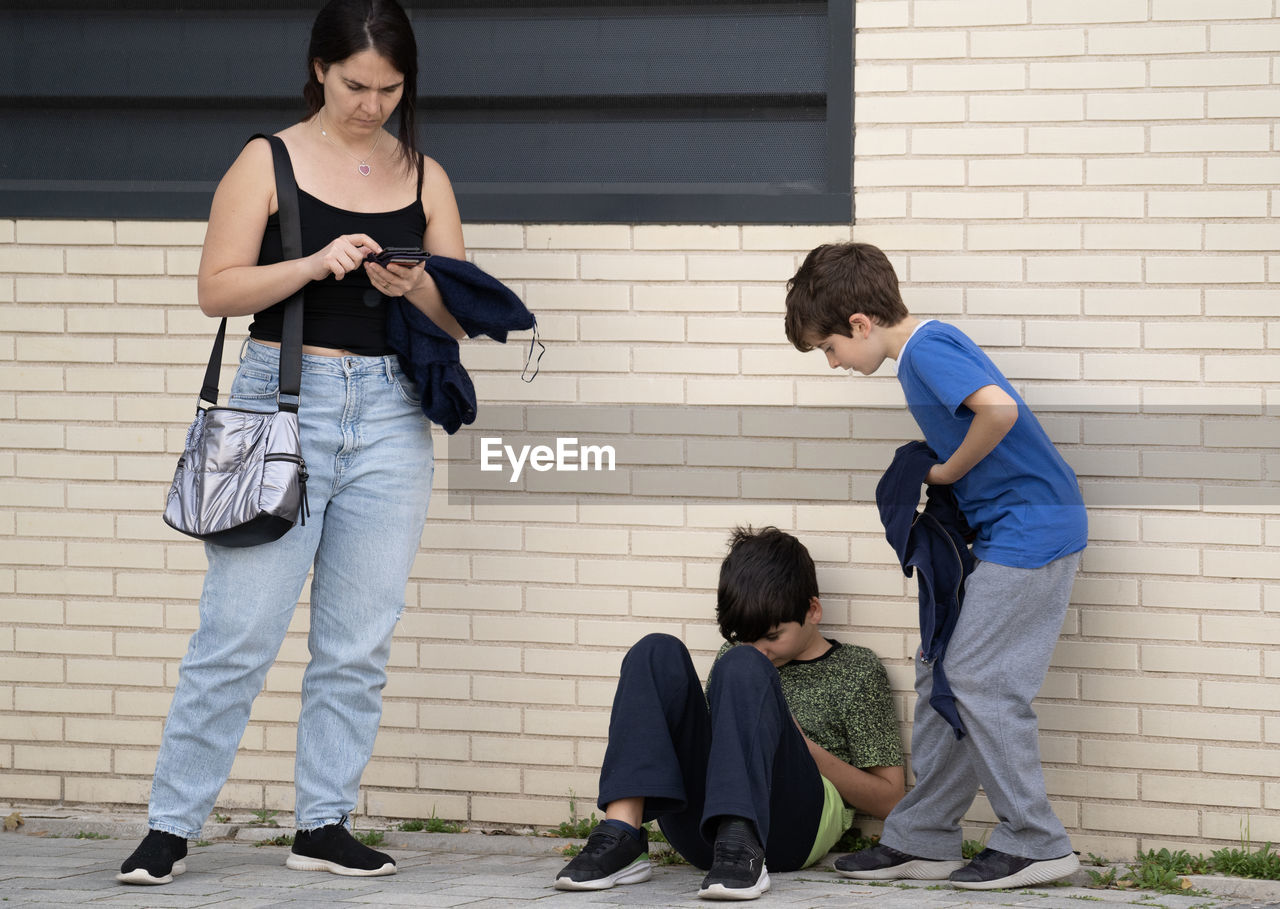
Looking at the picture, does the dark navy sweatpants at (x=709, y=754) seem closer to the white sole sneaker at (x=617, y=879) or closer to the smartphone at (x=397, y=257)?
the white sole sneaker at (x=617, y=879)

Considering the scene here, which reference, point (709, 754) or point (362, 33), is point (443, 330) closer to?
point (362, 33)

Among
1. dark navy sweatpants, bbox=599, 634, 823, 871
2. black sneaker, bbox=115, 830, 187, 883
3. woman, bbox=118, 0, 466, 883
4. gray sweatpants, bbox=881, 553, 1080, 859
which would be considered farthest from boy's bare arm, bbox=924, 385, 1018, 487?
black sneaker, bbox=115, 830, 187, 883

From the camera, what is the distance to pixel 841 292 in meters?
3.48

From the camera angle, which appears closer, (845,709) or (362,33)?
(362,33)

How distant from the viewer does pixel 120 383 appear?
4348 millimetres

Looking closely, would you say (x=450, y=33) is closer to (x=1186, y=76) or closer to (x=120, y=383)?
(x=120, y=383)

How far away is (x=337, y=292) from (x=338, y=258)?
7.7 inches

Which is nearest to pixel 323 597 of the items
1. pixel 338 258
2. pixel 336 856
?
pixel 336 856

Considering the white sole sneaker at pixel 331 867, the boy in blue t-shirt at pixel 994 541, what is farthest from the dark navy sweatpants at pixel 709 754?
the white sole sneaker at pixel 331 867

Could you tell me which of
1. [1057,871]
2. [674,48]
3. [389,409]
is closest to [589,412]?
[389,409]

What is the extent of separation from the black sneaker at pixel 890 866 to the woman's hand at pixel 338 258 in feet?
6.38

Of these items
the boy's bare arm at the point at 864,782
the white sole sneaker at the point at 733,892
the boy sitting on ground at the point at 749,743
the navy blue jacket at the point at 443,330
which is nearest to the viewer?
the white sole sneaker at the point at 733,892

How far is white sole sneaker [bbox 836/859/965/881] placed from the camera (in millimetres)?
3584

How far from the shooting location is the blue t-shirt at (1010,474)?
3447 mm
